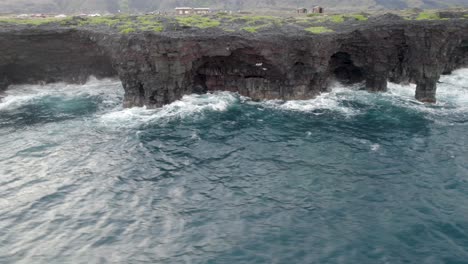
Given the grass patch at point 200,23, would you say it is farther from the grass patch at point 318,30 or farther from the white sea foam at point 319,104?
the white sea foam at point 319,104

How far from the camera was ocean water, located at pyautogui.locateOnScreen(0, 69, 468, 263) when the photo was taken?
25219 mm

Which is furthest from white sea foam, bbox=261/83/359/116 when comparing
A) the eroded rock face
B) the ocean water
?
the eroded rock face

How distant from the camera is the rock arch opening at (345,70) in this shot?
197 ft

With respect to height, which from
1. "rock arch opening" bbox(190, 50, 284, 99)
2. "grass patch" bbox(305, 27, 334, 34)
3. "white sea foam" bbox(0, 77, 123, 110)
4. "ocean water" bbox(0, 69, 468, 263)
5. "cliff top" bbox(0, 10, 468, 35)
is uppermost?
"cliff top" bbox(0, 10, 468, 35)

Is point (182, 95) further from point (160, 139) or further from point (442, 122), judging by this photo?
point (442, 122)

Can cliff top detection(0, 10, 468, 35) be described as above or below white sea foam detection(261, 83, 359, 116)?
above

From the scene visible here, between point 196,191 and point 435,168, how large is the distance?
914 inches

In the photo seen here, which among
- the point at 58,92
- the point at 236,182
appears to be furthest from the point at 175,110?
the point at 58,92

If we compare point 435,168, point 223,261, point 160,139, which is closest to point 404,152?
point 435,168

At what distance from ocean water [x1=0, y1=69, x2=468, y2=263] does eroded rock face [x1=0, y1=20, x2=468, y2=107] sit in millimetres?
3627

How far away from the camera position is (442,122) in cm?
4600

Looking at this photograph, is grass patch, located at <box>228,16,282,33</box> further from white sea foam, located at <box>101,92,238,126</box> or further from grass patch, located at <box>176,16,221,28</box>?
white sea foam, located at <box>101,92,238,126</box>

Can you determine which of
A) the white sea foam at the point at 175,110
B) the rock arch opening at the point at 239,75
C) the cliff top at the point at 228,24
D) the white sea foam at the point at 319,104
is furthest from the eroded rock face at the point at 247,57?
the white sea foam at the point at 175,110

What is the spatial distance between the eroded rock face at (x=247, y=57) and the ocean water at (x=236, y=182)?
3.63 meters
